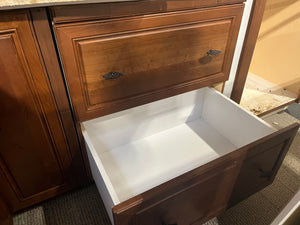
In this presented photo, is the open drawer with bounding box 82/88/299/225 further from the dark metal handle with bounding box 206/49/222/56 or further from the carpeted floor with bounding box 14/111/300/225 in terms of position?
the dark metal handle with bounding box 206/49/222/56

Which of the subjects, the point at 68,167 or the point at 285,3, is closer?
the point at 68,167

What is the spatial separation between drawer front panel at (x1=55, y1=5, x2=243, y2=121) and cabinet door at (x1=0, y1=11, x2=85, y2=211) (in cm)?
7

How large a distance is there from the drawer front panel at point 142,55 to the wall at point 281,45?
2.27 ft

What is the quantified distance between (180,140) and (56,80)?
22.0 inches

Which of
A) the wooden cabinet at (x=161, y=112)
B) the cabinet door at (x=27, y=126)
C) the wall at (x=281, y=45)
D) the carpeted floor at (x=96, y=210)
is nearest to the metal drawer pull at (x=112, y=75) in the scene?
the wooden cabinet at (x=161, y=112)

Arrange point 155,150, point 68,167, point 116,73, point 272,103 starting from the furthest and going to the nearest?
point 272,103
point 155,150
point 68,167
point 116,73

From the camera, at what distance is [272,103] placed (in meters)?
1.28

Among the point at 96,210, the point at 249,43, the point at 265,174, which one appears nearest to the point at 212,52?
the point at 249,43

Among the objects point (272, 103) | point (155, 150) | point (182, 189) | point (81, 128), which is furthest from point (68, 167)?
point (272, 103)

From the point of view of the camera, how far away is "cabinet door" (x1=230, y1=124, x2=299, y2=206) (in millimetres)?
658

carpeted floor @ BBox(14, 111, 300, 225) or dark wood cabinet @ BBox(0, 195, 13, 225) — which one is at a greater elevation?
dark wood cabinet @ BBox(0, 195, 13, 225)

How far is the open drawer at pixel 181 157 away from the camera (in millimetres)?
573

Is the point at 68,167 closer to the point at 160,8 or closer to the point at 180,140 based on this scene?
the point at 180,140

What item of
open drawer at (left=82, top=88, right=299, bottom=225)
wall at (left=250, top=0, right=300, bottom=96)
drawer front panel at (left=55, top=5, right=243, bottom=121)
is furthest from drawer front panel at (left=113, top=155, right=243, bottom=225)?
wall at (left=250, top=0, right=300, bottom=96)
